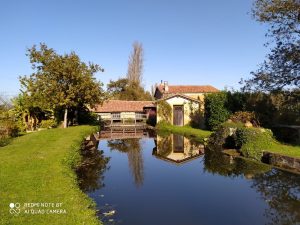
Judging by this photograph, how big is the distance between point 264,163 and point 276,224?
316 inches

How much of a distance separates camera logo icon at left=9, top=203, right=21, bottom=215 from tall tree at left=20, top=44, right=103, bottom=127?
70.7 feet

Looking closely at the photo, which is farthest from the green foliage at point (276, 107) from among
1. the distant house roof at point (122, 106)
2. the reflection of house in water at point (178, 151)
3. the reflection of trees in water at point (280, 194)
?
the distant house roof at point (122, 106)

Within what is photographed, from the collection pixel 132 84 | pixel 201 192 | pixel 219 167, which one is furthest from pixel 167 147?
pixel 132 84

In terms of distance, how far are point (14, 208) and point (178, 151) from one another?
1496 centimetres

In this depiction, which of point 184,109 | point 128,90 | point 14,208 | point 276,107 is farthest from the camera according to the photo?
point 128,90

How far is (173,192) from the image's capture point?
1143 cm

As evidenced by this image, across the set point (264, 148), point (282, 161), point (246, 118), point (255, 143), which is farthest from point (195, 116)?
point (282, 161)

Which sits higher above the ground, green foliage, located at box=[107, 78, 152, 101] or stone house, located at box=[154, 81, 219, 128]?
green foliage, located at box=[107, 78, 152, 101]

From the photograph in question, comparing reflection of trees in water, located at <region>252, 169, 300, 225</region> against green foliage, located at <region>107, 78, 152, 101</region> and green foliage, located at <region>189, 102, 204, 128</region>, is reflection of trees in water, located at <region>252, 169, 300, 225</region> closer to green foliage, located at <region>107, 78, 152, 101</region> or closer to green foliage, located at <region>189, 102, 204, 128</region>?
green foliage, located at <region>189, 102, 204, 128</region>

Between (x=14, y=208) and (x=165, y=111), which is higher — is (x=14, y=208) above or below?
below

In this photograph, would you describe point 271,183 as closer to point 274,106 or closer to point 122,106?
point 274,106

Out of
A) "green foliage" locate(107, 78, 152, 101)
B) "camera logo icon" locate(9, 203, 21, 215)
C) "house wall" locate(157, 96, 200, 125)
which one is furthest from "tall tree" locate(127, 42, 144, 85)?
"camera logo icon" locate(9, 203, 21, 215)

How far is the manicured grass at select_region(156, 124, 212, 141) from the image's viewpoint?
27.5 m

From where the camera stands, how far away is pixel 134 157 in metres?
19.4
